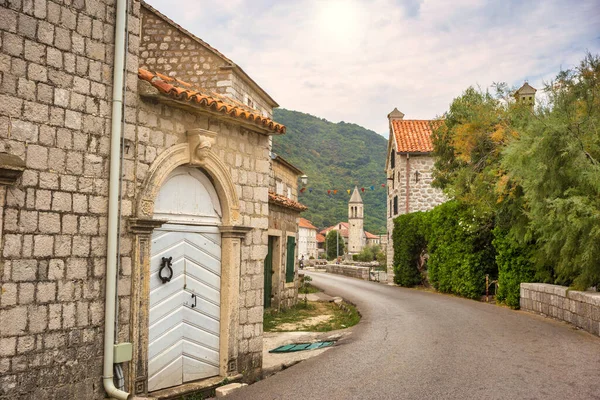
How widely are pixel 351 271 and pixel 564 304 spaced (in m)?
25.6

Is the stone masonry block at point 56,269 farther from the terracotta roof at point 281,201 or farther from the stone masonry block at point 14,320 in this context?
the terracotta roof at point 281,201

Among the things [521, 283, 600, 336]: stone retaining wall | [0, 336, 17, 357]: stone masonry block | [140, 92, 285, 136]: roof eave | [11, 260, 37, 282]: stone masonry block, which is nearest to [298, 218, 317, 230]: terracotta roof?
[521, 283, 600, 336]: stone retaining wall

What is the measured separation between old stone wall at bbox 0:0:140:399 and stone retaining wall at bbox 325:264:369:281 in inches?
1118

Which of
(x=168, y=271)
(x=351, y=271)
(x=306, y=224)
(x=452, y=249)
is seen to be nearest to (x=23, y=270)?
(x=168, y=271)

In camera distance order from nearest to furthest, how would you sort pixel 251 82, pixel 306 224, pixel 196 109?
pixel 196 109
pixel 251 82
pixel 306 224

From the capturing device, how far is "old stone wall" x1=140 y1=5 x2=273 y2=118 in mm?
14898

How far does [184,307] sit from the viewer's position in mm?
7383

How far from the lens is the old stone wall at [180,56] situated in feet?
48.9

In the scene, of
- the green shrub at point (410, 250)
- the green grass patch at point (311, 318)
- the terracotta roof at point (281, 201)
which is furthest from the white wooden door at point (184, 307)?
the green shrub at point (410, 250)

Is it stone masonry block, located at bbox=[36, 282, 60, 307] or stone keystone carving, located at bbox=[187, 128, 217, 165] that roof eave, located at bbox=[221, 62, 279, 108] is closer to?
stone keystone carving, located at bbox=[187, 128, 217, 165]

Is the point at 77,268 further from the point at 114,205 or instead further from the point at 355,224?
the point at 355,224

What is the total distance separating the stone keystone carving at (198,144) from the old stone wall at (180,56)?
7692mm

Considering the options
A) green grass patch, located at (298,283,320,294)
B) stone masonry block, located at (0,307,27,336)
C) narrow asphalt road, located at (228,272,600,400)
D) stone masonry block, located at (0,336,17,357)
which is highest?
stone masonry block, located at (0,307,27,336)

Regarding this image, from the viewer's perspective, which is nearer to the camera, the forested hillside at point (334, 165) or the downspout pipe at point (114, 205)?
the downspout pipe at point (114, 205)
